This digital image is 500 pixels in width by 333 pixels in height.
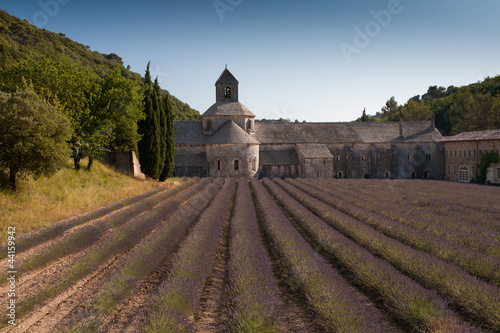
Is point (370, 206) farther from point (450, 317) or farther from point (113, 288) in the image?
point (113, 288)

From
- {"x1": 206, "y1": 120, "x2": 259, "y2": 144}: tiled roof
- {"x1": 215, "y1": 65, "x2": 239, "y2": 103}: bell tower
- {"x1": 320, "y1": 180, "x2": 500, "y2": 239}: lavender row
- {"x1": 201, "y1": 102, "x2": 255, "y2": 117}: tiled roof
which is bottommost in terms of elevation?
{"x1": 320, "y1": 180, "x2": 500, "y2": 239}: lavender row

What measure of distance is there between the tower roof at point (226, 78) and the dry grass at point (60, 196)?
22042 mm

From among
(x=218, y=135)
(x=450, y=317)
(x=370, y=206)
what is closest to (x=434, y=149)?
(x=218, y=135)

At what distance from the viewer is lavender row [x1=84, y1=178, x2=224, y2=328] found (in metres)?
5.20

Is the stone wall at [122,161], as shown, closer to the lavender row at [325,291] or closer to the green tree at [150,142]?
the green tree at [150,142]

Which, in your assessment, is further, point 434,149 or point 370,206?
point 434,149

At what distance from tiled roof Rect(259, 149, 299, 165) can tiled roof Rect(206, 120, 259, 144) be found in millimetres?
2569

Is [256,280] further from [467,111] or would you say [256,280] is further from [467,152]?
[467,111]

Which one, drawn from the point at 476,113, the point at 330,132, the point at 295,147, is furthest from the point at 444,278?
the point at 476,113

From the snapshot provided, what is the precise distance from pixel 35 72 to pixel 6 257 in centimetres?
1470

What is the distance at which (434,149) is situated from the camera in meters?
39.9

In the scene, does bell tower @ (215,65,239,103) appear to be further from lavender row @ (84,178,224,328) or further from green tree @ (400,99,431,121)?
green tree @ (400,99,431,121)

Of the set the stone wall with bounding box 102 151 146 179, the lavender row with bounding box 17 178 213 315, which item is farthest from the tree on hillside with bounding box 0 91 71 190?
the stone wall with bounding box 102 151 146 179

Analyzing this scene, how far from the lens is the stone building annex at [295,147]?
114ft
